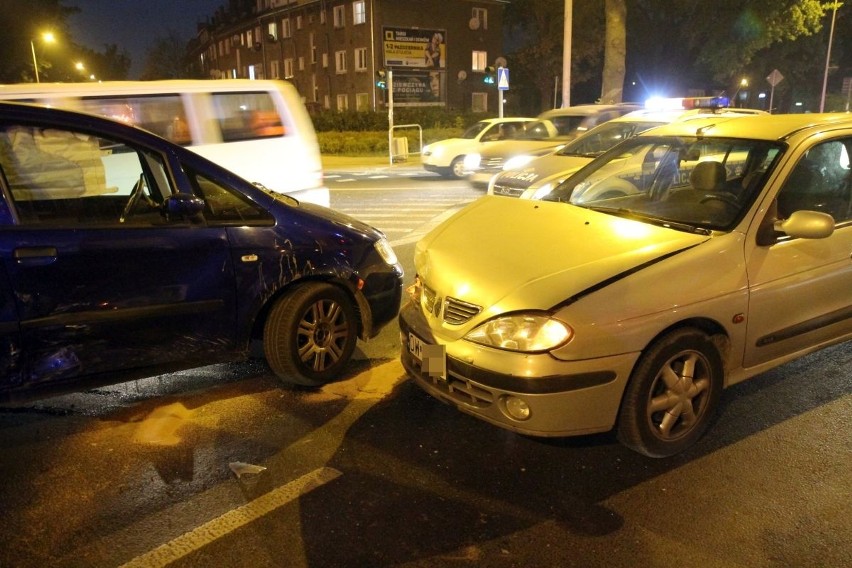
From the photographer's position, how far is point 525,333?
3230 mm

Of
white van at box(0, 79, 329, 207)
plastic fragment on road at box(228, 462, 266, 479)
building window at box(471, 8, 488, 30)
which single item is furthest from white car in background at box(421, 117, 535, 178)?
building window at box(471, 8, 488, 30)

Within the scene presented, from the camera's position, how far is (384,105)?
3894 cm

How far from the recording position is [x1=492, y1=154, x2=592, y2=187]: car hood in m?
9.26

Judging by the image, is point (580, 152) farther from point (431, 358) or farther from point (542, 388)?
point (542, 388)

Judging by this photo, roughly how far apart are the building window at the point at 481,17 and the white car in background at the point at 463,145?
28.7m

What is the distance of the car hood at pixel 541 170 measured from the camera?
9.26 metres

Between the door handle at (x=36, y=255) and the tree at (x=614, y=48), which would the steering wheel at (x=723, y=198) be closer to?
the door handle at (x=36, y=255)

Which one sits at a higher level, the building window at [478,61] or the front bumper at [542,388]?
the building window at [478,61]

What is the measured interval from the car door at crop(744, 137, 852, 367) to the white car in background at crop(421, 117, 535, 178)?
507 inches

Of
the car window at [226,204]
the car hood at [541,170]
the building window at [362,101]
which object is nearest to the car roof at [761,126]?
the car window at [226,204]

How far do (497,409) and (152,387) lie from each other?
246cm

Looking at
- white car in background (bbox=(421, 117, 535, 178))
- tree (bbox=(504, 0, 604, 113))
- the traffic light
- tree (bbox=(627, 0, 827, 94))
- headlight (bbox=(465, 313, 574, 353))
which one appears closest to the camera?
headlight (bbox=(465, 313, 574, 353))

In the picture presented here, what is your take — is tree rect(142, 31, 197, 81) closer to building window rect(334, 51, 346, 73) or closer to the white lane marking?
building window rect(334, 51, 346, 73)

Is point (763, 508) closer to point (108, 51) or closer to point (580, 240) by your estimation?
point (580, 240)
